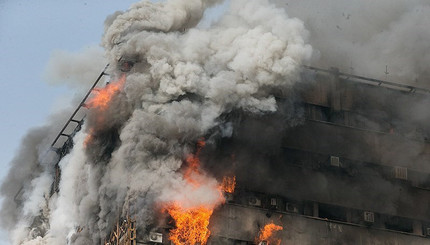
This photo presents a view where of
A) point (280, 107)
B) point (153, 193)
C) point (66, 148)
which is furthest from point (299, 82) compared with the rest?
point (66, 148)

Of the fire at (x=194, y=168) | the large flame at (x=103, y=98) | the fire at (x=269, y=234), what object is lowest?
the fire at (x=269, y=234)

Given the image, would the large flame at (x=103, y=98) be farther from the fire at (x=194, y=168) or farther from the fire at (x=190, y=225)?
the fire at (x=190, y=225)

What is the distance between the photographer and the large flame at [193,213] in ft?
161

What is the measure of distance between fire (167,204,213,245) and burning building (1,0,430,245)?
7cm

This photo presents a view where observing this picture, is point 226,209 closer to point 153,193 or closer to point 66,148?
point 153,193

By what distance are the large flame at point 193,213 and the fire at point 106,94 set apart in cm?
698

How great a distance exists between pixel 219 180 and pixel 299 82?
9.33m

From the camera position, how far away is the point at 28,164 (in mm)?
70875

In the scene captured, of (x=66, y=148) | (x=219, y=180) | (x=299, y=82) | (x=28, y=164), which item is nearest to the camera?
(x=219, y=180)

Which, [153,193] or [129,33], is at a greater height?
[129,33]

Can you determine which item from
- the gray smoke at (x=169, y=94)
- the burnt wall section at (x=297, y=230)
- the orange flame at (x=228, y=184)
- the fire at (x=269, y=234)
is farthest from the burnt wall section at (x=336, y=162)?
the gray smoke at (x=169, y=94)

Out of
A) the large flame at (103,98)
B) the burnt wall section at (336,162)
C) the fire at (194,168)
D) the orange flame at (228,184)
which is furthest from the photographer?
the large flame at (103,98)

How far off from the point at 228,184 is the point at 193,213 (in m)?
3.93

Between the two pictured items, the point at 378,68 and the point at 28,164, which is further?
the point at 28,164
